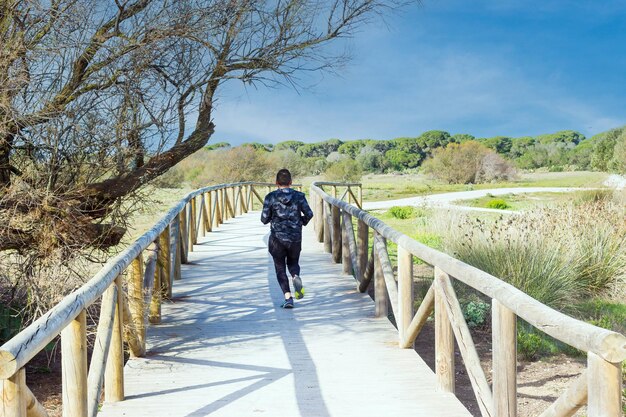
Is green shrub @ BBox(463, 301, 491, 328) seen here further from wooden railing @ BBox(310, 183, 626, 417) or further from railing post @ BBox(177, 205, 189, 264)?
railing post @ BBox(177, 205, 189, 264)

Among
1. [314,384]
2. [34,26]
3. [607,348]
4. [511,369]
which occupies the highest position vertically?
[34,26]

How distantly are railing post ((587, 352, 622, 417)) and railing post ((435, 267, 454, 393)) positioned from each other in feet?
6.94

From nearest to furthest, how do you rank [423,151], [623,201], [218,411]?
1. [218,411]
2. [623,201]
3. [423,151]

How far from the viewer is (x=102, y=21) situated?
7551 mm

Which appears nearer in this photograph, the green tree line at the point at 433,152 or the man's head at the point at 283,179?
the man's head at the point at 283,179

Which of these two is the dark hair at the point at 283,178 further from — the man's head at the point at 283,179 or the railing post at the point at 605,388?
the railing post at the point at 605,388

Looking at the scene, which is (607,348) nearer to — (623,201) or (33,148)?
(33,148)

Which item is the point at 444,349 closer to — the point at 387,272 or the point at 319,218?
the point at 387,272

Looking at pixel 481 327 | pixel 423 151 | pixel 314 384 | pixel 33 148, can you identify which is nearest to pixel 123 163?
pixel 33 148

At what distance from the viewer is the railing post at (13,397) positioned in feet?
7.12

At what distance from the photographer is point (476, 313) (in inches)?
356

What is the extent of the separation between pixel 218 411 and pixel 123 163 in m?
4.16

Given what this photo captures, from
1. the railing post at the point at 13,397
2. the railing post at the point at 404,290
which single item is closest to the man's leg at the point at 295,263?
the railing post at the point at 404,290

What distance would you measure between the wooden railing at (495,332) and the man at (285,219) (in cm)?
71
